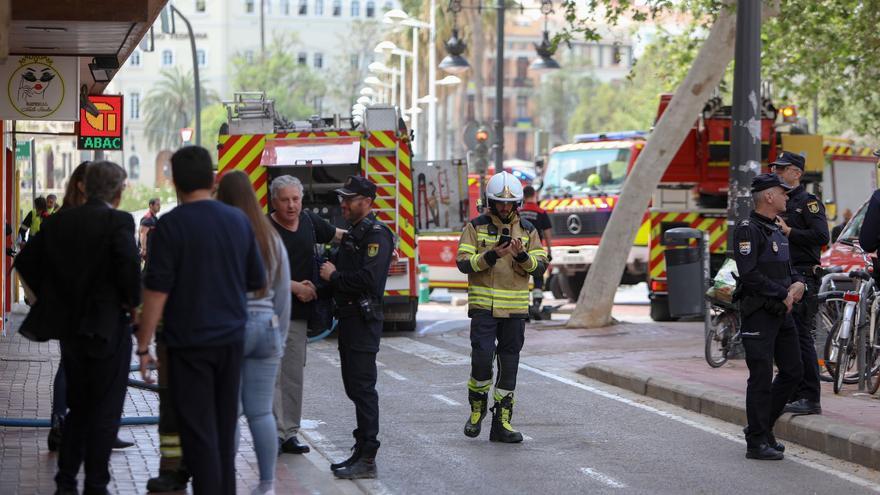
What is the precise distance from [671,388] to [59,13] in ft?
19.6

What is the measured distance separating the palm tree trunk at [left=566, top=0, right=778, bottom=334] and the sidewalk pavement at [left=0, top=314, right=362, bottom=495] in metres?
9.15

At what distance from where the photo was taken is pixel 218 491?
6.82 metres

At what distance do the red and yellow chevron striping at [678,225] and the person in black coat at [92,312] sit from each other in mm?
15748

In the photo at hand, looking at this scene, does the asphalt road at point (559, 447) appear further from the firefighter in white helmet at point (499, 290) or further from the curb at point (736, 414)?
the firefighter in white helmet at point (499, 290)

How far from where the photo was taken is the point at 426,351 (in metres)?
17.8

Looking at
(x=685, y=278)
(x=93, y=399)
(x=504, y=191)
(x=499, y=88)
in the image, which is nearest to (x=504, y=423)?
(x=504, y=191)

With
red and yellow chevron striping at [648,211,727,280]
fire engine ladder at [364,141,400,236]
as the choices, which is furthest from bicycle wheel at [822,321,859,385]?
red and yellow chevron striping at [648,211,727,280]

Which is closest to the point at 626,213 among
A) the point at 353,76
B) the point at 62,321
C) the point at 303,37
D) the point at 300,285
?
the point at 300,285

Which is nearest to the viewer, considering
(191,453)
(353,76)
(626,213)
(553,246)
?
(191,453)

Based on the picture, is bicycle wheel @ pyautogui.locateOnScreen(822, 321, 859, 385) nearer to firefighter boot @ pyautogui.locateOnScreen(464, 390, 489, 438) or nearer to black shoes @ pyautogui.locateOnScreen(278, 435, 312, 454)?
firefighter boot @ pyautogui.locateOnScreen(464, 390, 489, 438)

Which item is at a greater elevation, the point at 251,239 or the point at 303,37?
the point at 303,37

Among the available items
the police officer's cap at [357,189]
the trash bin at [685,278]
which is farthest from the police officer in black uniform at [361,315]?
the trash bin at [685,278]

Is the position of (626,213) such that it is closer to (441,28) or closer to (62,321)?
(62,321)

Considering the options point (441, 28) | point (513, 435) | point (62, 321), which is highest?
point (441, 28)
